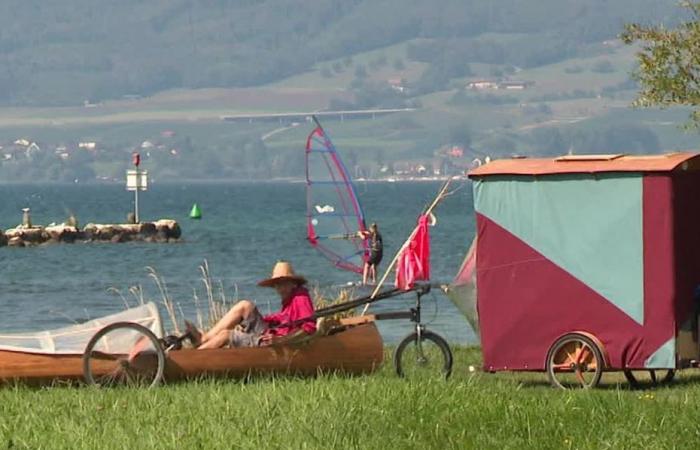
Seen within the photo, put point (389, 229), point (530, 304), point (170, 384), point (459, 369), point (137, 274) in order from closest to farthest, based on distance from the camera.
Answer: point (170, 384) < point (530, 304) < point (459, 369) < point (137, 274) < point (389, 229)

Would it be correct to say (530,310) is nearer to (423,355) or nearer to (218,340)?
(423,355)

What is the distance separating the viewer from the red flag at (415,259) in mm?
16531

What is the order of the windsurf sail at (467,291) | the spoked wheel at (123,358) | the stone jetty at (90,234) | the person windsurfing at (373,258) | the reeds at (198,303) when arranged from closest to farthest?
the spoked wheel at (123,358)
the windsurf sail at (467,291)
the reeds at (198,303)
the person windsurfing at (373,258)
the stone jetty at (90,234)

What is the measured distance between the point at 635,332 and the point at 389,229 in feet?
228

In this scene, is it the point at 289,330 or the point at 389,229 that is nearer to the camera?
the point at 289,330

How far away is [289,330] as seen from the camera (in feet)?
49.3

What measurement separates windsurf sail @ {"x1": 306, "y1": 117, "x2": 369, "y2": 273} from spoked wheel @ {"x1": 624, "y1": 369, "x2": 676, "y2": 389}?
26.8m

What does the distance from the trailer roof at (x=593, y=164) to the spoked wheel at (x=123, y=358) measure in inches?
115

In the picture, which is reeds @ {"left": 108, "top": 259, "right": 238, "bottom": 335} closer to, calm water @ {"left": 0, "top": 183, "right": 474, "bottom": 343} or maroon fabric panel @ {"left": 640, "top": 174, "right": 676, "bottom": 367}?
calm water @ {"left": 0, "top": 183, "right": 474, "bottom": 343}

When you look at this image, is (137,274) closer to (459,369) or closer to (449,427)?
(459,369)

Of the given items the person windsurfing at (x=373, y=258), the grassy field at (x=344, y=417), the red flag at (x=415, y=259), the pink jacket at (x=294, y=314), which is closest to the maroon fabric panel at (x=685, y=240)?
the grassy field at (x=344, y=417)

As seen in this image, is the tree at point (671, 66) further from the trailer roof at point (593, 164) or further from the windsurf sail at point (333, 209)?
the windsurf sail at point (333, 209)

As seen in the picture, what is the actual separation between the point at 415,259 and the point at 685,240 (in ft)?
8.46

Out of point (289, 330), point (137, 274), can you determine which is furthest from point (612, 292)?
point (137, 274)
